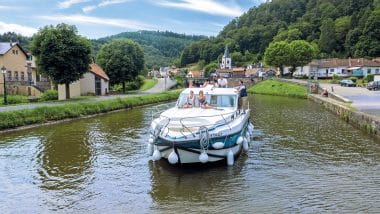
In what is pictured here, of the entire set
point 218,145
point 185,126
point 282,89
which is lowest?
point 282,89

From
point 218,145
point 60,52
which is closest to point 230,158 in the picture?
point 218,145

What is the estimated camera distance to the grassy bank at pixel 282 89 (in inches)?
2591

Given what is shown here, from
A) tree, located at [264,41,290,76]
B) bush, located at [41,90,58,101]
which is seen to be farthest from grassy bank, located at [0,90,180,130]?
tree, located at [264,41,290,76]

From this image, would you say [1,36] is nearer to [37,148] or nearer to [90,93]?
[90,93]

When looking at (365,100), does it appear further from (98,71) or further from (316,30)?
(316,30)

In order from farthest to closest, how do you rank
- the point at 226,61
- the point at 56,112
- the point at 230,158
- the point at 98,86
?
the point at 226,61, the point at 98,86, the point at 56,112, the point at 230,158

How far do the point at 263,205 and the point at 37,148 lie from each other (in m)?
13.2

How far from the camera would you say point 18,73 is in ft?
197

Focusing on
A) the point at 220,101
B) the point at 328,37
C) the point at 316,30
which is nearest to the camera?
the point at 220,101

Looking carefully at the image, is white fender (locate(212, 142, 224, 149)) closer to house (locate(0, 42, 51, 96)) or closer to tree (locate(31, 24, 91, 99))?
tree (locate(31, 24, 91, 99))

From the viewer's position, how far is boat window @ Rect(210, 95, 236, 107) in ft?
62.1

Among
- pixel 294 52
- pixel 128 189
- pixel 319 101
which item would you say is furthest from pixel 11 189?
pixel 294 52

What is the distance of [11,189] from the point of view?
41.9 feet

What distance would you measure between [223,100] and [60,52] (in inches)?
1083
